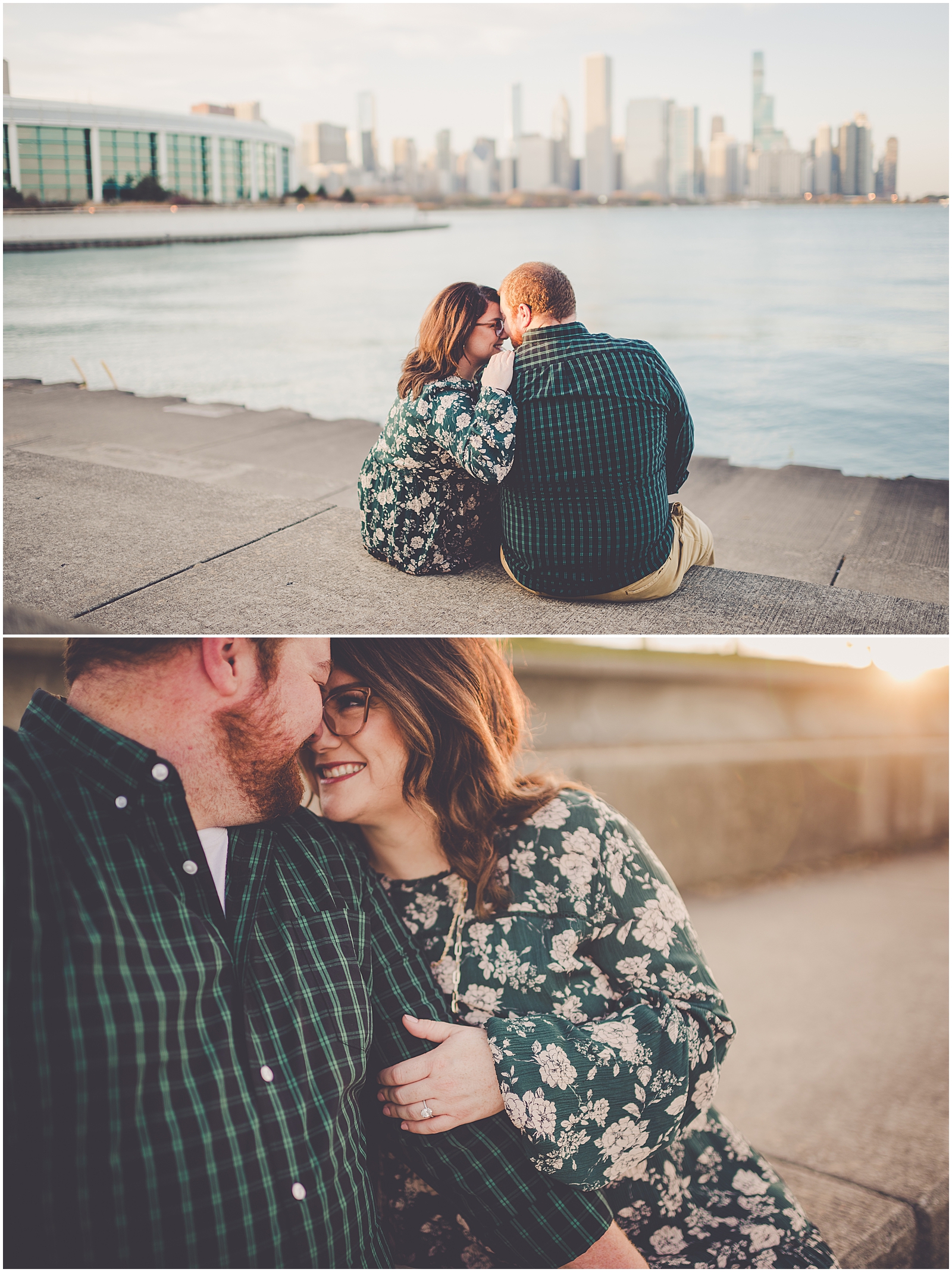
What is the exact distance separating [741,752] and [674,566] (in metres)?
2.39

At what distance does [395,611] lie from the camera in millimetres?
3424

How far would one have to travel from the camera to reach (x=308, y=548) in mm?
4145

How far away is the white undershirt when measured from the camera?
5.21 feet

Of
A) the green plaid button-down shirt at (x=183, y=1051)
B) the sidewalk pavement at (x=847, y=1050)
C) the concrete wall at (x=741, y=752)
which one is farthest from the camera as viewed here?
the concrete wall at (x=741, y=752)

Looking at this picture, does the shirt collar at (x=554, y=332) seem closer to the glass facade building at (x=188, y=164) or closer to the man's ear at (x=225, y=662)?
the man's ear at (x=225, y=662)


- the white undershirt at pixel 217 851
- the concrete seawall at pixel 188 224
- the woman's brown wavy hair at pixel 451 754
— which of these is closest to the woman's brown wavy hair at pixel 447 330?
the woman's brown wavy hair at pixel 451 754

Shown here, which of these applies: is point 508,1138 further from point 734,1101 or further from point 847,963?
point 847,963

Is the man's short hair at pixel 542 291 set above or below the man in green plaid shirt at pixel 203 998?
above

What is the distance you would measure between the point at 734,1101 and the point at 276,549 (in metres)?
2.83

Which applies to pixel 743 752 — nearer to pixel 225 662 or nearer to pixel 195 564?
pixel 195 564

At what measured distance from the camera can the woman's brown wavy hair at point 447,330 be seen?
331 cm

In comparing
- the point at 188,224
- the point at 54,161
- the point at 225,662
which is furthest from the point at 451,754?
the point at 188,224

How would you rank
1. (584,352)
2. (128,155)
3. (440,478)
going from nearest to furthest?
(584,352) → (440,478) → (128,155)

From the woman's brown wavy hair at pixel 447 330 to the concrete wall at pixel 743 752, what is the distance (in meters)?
1.00
